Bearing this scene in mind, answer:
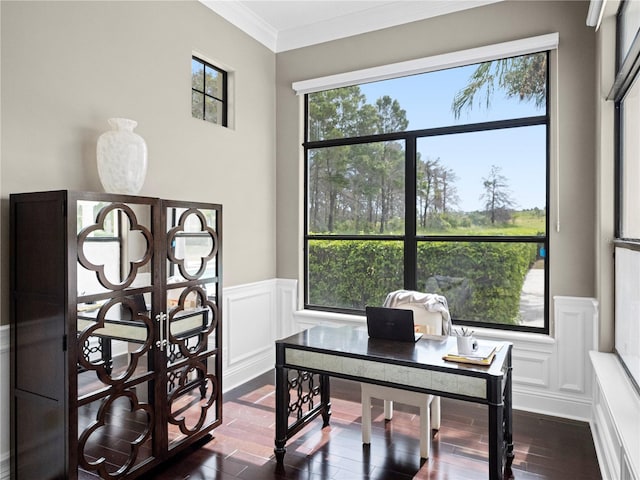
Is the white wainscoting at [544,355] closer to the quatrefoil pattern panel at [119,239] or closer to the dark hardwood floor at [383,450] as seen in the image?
the dark hardwood floor at [383,450]

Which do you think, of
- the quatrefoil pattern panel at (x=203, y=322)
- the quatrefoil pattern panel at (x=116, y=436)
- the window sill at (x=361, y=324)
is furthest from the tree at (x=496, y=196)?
the quatrefoil pattern panel at (x=116, y=436)

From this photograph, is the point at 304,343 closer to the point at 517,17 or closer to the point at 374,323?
the point at 374,323

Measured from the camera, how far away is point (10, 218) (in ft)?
7.35

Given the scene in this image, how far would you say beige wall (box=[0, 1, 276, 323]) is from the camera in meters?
2.31

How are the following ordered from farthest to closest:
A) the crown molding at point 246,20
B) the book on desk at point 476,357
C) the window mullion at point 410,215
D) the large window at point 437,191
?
the window mullion at point 410,215
the crown molding at point 246,20
the large window at point 437,191
the book on desk at point 476,357

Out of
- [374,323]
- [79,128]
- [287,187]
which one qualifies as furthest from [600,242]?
[79,128]

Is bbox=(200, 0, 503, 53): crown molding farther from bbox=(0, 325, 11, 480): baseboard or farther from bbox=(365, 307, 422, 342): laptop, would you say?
bbox=(0, 325, 11, 480): baseboard

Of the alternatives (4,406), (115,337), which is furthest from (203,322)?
(4,406)

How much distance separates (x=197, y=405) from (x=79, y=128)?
1869 mm

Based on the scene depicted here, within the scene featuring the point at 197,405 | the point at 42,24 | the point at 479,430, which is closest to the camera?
the point at 42,24

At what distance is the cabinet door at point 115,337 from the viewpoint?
2.11m

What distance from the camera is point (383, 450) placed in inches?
108

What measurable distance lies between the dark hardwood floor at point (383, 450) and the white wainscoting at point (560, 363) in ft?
0.40

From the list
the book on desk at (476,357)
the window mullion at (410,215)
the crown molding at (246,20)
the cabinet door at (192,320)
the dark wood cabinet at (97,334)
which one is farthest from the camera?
the window mullion at (410,215)
